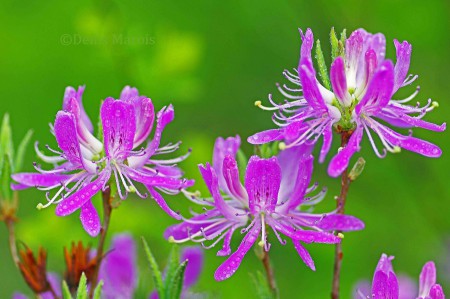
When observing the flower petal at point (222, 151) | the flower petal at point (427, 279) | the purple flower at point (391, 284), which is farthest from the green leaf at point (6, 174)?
the flower petal at point (427, 279)

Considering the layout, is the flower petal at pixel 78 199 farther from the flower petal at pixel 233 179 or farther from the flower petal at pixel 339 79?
the flower petal at pixel 339 79

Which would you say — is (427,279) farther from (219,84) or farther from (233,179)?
(219,84)

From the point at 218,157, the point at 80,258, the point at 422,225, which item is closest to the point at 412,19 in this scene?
the point at 422,225

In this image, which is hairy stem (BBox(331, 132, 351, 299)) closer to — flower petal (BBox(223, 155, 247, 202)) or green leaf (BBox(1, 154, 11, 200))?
flower petal (BBox(223, 155, 247, 202))

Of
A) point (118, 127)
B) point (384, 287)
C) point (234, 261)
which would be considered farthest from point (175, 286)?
point (384, 287)

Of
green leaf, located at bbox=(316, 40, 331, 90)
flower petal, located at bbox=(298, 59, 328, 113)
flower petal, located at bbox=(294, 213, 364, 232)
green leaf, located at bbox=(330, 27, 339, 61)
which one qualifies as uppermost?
green leaf, located at bbox=(330, 27, 339, 61)

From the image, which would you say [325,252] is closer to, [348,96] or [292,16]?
[292,16]

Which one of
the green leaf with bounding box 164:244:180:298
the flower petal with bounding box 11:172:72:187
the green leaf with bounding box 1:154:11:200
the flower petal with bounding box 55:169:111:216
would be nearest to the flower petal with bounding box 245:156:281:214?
the green leaf with bounding box 164:244:180:298
